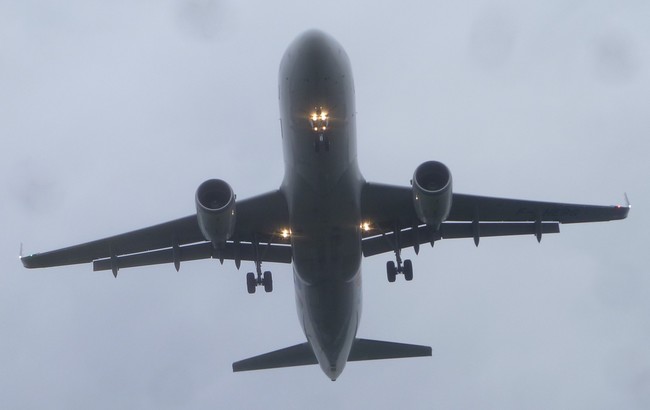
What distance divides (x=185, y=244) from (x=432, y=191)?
28.4ft

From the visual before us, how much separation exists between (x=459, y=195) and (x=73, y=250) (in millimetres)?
11493

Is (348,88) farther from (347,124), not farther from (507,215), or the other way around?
(507,215)

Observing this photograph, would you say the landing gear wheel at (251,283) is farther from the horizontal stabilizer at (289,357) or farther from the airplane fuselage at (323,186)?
the horizontal stabilizer at (289,357)

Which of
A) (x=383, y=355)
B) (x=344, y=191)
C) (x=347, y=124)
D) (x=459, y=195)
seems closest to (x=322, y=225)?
(x=344, y=191)

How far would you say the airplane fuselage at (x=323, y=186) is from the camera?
23.2 meters

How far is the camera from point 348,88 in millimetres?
23953

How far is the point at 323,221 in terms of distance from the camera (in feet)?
82.3

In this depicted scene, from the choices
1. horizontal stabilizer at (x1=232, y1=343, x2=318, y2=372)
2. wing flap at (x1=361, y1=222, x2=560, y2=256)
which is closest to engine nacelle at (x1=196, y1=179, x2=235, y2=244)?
wing flap at (x1=361, y1=222, x2=560, y2=256)

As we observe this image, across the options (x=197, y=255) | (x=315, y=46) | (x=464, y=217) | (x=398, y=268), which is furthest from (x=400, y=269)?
(x=315, y=46)

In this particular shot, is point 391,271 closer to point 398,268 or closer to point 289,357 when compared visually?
point 398,268

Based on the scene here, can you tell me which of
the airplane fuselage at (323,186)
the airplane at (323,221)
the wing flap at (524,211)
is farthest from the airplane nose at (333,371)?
the wing flap at (524,211)

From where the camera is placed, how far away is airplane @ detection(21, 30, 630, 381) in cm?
2367

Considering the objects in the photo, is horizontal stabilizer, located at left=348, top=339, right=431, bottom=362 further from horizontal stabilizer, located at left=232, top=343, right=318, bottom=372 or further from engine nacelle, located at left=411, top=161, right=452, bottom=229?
engine nacelle, located at left=411, top=161, right=452, bottom=229

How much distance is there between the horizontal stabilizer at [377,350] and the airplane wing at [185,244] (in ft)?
12.4
